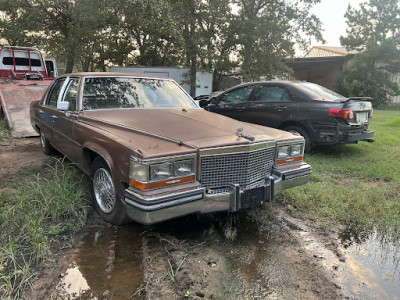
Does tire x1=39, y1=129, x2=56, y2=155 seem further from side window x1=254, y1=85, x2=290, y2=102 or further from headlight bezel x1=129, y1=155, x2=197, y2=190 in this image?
side window x1=254, y1=85, x2=290, y2=102

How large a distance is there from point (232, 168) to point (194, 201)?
1.63 feet

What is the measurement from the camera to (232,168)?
2.83m

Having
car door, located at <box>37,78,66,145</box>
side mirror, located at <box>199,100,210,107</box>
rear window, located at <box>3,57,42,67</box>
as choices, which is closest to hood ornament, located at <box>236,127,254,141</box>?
car door, located at <box>37,78,66,145</box>

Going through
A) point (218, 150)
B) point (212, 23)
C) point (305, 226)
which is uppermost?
point (212, 23)

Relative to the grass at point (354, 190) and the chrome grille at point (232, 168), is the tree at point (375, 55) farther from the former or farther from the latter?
the chrome grille at point (232, 168)

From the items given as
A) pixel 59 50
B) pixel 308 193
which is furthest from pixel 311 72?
pixel 308 193

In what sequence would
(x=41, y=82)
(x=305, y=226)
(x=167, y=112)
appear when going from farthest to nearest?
(x=41, y=82) < (x=167, y=112) < (x=305, y=226)

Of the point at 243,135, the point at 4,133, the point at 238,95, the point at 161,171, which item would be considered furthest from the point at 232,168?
the point at 4,133

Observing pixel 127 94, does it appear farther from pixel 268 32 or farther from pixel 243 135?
pixel 268 32

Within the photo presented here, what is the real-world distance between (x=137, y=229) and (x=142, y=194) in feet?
2.89

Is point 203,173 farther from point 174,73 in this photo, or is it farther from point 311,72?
point 311,72

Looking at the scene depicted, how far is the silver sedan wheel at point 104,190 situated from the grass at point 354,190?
2220mm

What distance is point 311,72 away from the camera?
2459 cm

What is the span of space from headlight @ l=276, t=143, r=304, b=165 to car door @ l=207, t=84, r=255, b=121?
3.26 metres
